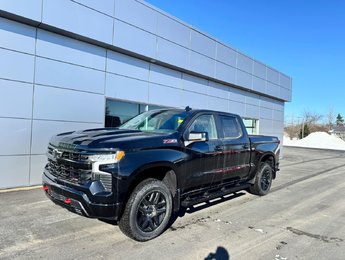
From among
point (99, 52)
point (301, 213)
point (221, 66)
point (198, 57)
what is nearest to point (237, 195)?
point (301, 213)

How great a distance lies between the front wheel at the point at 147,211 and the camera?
183 inches

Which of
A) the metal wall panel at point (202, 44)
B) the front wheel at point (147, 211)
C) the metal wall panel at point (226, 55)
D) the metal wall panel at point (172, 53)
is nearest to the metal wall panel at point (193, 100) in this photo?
the metal wall panel at point (172, 53)

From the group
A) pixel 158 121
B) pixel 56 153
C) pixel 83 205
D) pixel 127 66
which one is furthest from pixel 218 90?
pixel 83 205

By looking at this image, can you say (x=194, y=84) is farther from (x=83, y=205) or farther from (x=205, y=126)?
(x=83, y=205)

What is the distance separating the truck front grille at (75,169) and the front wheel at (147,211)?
0.49 m

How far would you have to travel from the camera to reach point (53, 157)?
5.12 m

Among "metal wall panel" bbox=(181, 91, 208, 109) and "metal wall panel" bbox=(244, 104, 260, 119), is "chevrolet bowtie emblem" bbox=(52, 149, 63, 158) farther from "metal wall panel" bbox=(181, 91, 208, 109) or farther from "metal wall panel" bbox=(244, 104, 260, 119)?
"metal wall panel" bbox=(244, 104, 260, 119)

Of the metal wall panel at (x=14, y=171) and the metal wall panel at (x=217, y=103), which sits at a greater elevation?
the metal wall panel at (x=217, y=103)

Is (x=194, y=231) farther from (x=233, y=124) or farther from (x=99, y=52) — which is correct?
(x=99, y=52)

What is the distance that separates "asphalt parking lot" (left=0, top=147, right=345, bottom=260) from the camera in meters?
4.48

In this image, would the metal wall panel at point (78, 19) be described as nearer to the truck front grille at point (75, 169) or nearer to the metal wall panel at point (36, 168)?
the metal wall panel at point (36, 168)

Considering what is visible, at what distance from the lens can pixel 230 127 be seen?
6969 millimetres

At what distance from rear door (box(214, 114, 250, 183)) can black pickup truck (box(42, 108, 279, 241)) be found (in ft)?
0.07

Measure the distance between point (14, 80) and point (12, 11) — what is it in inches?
66.9
